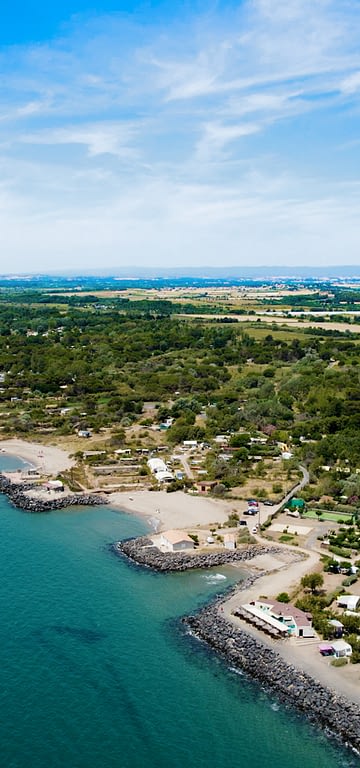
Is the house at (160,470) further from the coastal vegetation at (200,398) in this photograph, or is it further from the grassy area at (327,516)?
the grassy area at (327,516)

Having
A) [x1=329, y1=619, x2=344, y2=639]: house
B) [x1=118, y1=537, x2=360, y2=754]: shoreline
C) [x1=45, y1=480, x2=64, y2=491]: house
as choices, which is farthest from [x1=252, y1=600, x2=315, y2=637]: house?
[x1=45, y1=480, x2=64, y2=491]: house

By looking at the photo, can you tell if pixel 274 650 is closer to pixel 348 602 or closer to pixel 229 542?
pixel 348 602

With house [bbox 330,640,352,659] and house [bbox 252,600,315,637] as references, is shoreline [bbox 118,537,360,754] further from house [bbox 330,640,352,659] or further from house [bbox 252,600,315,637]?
house [bbox 330,640,352,659]

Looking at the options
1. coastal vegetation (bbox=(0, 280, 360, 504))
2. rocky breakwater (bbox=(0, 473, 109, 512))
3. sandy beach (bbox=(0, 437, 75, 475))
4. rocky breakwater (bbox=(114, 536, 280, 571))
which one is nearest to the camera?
rocky breakwater (bbox=(114, 536, 280, 571))

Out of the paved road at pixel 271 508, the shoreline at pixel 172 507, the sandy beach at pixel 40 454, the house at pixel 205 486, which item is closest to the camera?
the paved road at pixel 271 508

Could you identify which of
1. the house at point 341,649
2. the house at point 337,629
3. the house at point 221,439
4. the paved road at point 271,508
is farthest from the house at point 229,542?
the house at point 221,439
